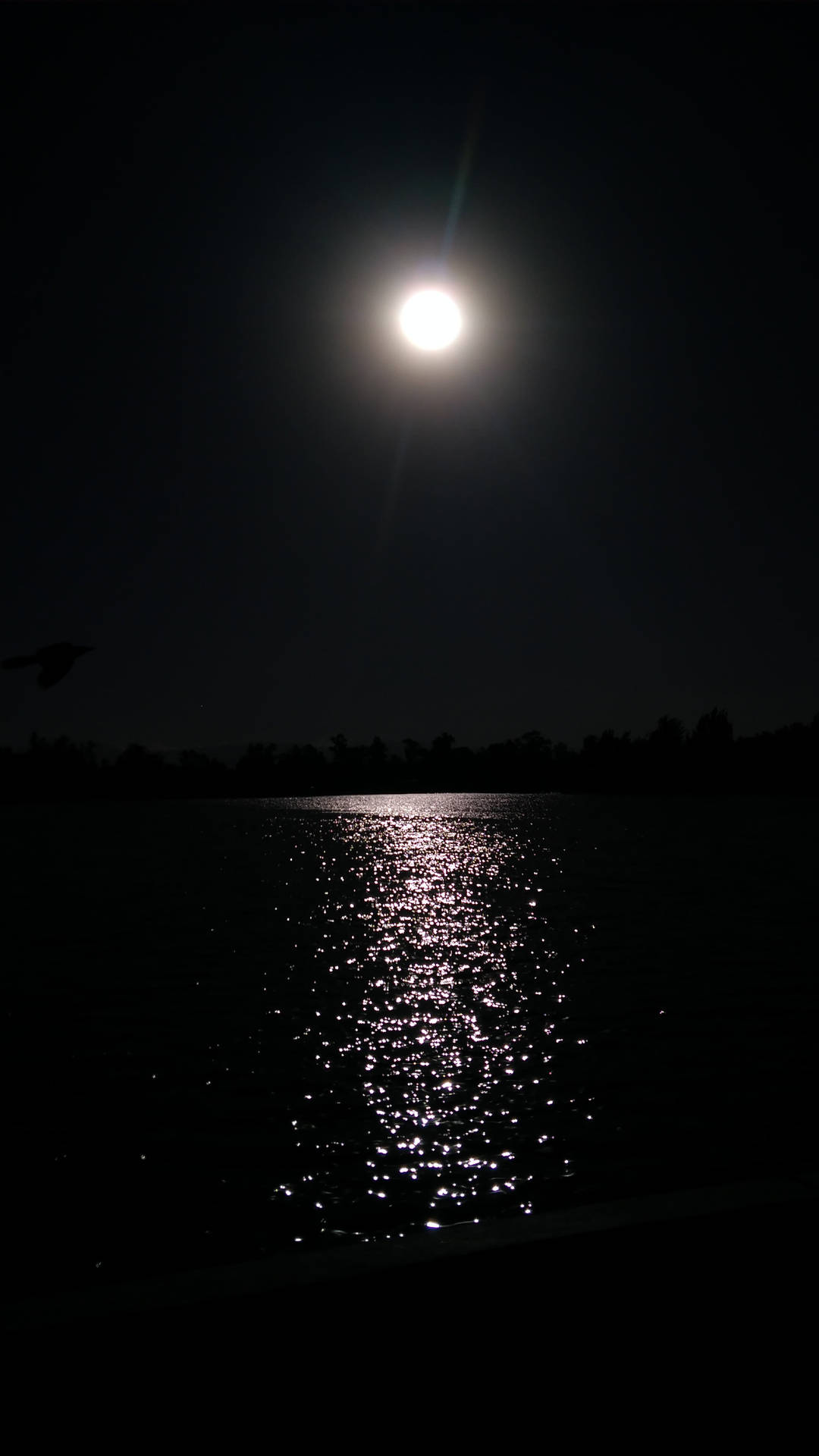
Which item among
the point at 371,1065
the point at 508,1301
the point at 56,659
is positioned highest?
the point at 56,659

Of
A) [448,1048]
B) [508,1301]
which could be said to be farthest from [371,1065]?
[508,1301]

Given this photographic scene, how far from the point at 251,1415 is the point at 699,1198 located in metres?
3.22

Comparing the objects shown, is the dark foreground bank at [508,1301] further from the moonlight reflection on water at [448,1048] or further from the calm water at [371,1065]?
the moonlight reflection on water at [448,1048]

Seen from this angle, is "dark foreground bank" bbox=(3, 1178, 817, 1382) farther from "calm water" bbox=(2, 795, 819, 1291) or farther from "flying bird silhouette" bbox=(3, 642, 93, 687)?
"flying bird silhouette" bbox=(3, 642, 93, 687)

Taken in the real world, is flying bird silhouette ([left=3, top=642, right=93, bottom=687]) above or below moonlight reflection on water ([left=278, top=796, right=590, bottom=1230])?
above

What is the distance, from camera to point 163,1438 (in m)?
4.90

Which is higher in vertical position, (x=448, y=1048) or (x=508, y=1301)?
(x=508, y=1301)

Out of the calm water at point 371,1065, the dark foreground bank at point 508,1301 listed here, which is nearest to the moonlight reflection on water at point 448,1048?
the calm water at point 371,1065

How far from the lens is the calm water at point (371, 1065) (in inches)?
519

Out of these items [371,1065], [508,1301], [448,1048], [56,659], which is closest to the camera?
[508,1301]

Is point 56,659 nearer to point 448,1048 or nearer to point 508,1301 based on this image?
point 508,1301

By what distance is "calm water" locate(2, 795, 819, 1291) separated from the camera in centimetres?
1317

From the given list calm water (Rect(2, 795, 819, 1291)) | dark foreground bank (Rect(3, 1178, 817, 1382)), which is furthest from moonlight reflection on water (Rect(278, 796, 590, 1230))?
dark foreground bank (Rect(3, 1178, 817, 1382))

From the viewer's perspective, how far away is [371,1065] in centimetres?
2089
